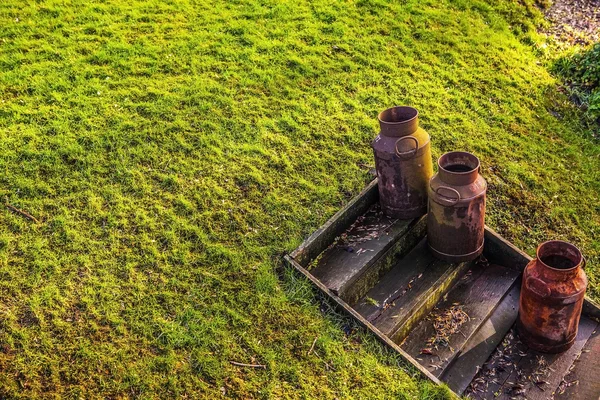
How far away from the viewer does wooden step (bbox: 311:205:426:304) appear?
5262mm

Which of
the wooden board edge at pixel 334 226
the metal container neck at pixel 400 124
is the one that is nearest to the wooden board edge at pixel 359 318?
the wooden board edge at pixel 334 226

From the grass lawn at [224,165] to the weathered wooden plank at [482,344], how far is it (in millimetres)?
509

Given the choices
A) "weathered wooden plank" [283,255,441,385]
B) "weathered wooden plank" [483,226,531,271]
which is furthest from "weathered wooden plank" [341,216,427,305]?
"weathered wooden plank" [483,226,531,271]

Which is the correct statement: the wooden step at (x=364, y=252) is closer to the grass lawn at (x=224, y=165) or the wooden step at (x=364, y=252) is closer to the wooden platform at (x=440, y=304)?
the wooden platform at (x=440, y=304)

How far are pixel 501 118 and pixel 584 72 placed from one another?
8.14ft

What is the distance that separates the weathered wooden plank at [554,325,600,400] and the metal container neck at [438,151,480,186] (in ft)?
6.81

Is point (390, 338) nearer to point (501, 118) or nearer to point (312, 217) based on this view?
point (312, 217)

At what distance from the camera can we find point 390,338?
16.1 feet

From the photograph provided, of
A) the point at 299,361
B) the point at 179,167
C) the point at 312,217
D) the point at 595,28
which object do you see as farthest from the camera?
the point at 595,28

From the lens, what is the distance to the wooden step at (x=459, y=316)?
4.96m

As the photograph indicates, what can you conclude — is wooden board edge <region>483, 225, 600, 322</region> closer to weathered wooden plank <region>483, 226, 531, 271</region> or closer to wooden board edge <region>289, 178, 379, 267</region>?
weathered wooden plank <region>483, 226, 531, 271</region>

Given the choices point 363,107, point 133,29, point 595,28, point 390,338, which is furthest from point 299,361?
point 595,28

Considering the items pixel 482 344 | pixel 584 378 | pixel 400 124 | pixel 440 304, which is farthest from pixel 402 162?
pixel 584 378

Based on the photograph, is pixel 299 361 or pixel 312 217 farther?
pixel 312 217
